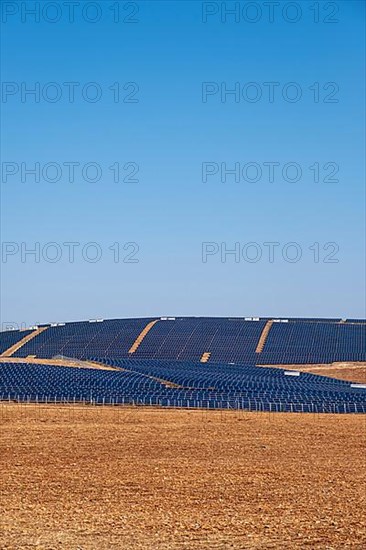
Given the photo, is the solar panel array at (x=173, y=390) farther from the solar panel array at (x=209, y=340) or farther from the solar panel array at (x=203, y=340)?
the solar panel array at (x=203, y=340)

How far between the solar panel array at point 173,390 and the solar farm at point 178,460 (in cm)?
11

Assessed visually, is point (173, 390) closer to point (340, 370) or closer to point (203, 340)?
point (340, 370)

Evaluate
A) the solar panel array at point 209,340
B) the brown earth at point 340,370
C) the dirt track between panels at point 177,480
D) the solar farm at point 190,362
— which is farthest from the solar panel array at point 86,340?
the dirt track between panels at point 177,480

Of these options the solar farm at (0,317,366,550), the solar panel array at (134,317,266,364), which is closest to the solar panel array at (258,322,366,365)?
the solar panel array at (134,317,266,364)

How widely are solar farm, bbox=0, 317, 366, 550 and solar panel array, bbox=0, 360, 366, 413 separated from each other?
107mm

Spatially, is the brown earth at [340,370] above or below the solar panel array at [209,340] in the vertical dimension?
below

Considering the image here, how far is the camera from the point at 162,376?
54.8 metres

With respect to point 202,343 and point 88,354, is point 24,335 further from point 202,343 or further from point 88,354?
point 202,343

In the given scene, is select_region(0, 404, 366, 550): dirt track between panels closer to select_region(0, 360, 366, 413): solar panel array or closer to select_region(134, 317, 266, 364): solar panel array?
select_region(0, 360, 366, 413): solar panel array

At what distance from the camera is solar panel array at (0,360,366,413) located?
4206cm

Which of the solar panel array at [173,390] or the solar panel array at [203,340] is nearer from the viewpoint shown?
the solar panel array at [173,390]

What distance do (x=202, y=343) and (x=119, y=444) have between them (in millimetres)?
62811

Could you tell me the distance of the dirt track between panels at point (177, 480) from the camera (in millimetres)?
18842

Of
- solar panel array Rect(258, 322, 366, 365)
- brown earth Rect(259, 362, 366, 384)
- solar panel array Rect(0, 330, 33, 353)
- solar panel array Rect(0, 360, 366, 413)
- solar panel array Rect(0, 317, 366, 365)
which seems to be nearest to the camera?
solar panel array Rect(0, 360, 366, 413)
